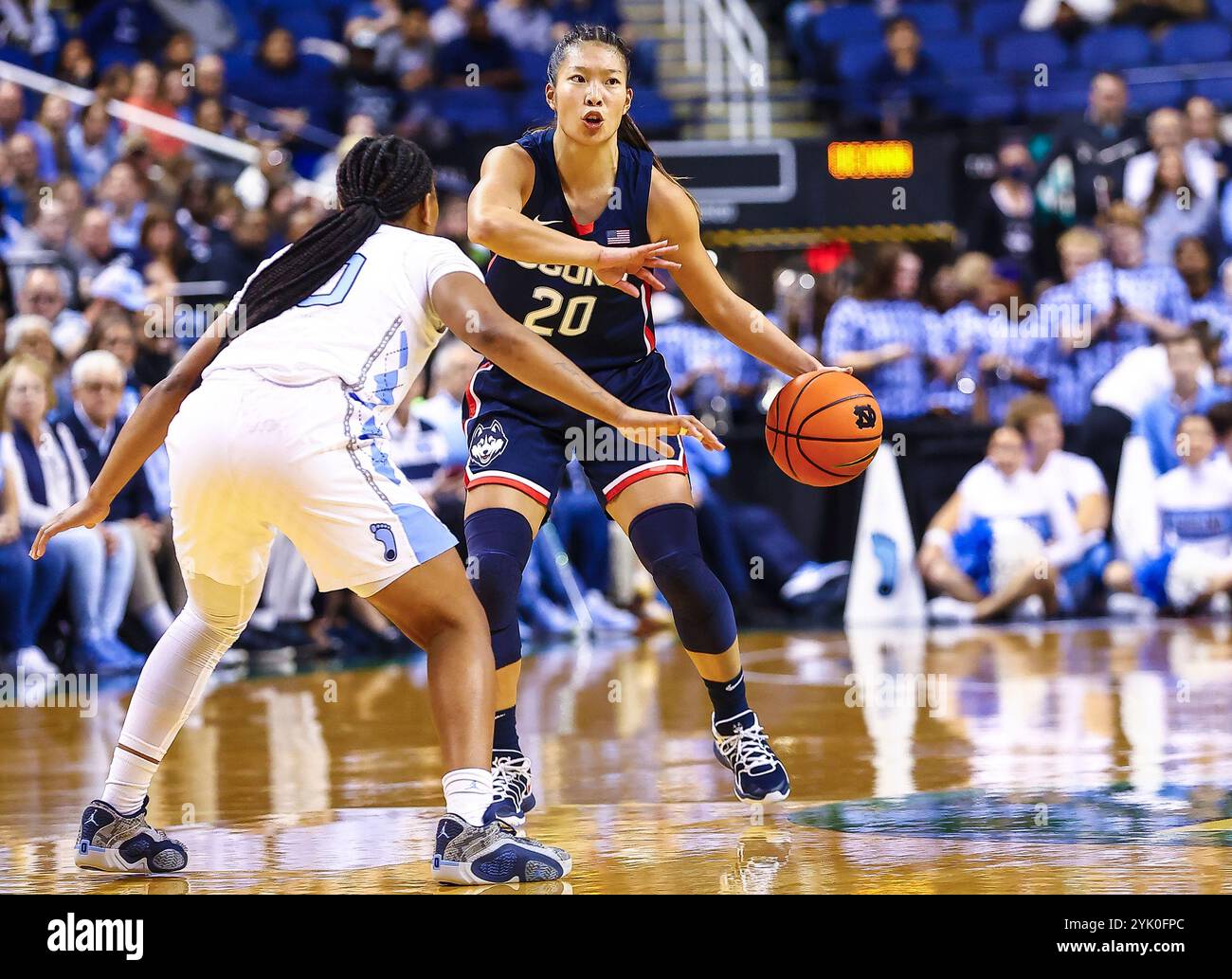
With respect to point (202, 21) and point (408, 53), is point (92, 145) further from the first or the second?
point (408, 53)

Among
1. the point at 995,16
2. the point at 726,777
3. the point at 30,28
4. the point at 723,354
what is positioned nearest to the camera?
the point at 726,777

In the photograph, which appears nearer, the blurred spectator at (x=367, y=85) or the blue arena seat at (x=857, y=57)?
the blurred spectator at (x=367, y=85)

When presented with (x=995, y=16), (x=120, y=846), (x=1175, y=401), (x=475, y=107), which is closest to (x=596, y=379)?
(x=120, y=846)

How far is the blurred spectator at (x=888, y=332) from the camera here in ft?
37.6

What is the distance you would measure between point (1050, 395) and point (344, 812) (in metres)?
7.62

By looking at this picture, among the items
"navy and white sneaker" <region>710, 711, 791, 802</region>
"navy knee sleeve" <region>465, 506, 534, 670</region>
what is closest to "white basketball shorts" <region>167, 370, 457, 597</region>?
"navy knee sleeve" <region>465, 506, 534, 670</region>

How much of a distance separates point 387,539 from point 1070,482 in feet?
26.2

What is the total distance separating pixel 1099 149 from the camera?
1291 centimetres

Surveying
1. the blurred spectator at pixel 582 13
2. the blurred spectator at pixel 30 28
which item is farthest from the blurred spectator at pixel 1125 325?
the blurred spectator at pixel 30 28

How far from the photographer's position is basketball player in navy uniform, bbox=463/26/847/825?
4898 mm

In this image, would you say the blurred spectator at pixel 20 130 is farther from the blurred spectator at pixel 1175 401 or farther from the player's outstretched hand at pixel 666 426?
the player's outstretched hand at pixel 666 426

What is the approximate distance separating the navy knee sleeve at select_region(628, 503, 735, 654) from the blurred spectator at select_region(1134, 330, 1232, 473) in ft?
22.6

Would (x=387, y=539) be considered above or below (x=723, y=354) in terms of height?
below

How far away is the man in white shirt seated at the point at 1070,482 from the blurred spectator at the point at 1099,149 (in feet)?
7.44
